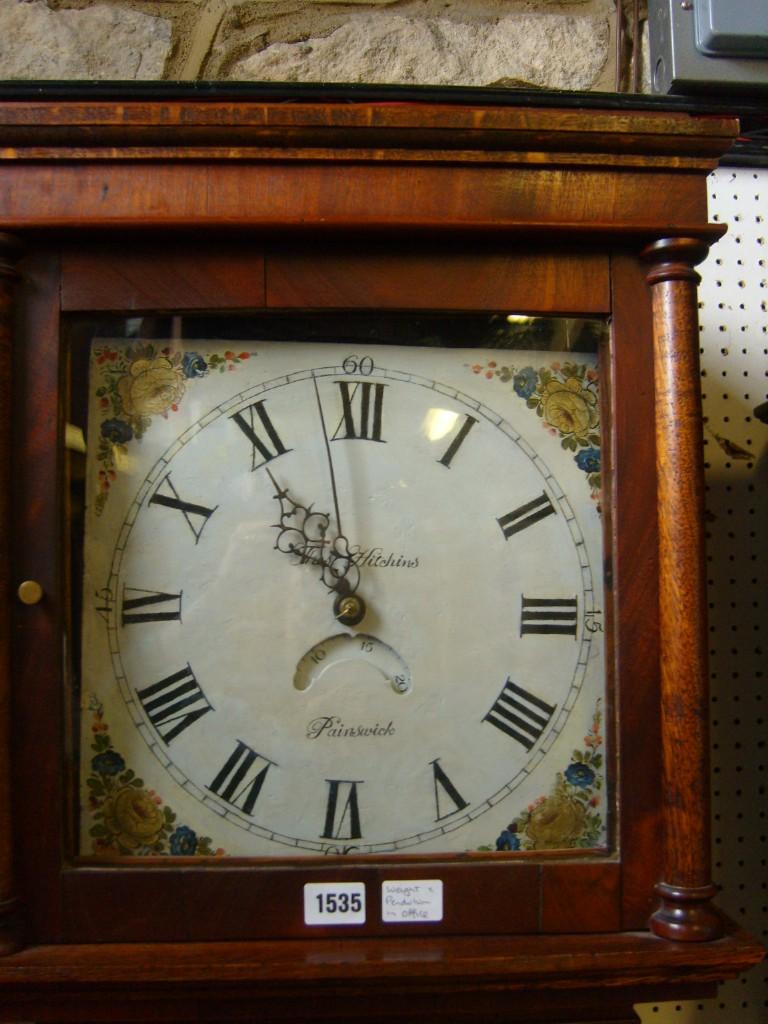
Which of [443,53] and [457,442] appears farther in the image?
[443,53]

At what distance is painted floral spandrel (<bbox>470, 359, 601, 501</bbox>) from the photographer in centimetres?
74

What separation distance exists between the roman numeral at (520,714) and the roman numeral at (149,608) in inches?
10.5

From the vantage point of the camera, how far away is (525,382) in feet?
2.45

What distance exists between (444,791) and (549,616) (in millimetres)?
163

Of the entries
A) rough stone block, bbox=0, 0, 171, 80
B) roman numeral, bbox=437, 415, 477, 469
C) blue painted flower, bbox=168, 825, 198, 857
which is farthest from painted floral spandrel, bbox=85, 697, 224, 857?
rough stone block, bbox=0, 0, 171, 80

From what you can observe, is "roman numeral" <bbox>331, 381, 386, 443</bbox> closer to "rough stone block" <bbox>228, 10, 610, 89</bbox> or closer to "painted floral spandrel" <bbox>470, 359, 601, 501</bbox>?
"painted floral spandrel" <bbox>470, 359, 601, 501</bbox>

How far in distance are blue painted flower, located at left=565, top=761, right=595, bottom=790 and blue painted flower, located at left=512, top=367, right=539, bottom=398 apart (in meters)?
0.30

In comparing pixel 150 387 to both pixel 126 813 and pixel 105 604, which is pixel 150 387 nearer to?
pixel 105 604

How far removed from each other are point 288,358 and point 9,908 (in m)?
0.47

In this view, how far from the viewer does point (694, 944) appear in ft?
2.19

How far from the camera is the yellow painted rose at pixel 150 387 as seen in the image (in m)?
0.73

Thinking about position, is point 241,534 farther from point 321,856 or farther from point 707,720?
point 707,720

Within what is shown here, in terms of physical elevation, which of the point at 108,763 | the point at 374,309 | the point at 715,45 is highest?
the point at 715,45

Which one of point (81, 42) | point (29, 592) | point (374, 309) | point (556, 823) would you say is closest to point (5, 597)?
point (29, 592)
